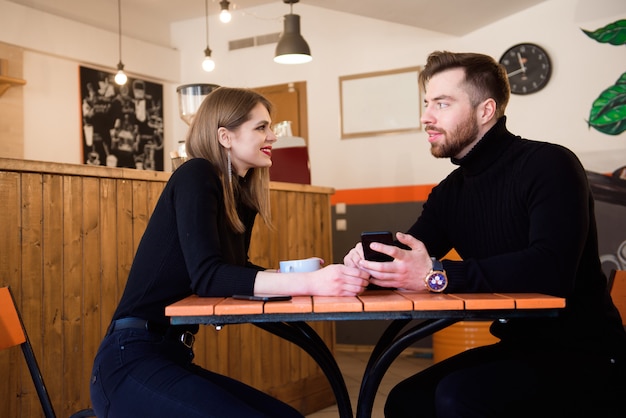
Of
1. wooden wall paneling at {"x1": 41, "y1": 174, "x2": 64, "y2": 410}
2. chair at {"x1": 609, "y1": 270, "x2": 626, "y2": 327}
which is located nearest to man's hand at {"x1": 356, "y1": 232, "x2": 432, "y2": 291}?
chair at {"x1": 609, "y1": 270, "x2": 626, "y2": 327}

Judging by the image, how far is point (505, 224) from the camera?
188 centimetres

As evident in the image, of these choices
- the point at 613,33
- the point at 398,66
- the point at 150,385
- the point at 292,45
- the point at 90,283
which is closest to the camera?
the point at 150,385

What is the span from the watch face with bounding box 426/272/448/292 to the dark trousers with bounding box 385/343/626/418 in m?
0.23

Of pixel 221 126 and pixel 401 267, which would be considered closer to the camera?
pixel 401 267

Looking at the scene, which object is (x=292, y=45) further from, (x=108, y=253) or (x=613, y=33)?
(x=108, y=253)

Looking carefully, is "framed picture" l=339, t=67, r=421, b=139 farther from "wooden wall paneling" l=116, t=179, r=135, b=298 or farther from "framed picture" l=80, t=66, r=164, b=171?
"wooden wall paneling" l=116, t=179, r=135, b=298

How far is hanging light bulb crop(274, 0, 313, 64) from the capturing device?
4.91m

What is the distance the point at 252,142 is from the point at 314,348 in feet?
2.29

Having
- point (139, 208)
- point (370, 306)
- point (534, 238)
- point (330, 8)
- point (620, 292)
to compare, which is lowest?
point (620, 292)

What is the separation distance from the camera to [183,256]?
1.71m

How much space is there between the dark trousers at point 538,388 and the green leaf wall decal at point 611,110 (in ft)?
11.5

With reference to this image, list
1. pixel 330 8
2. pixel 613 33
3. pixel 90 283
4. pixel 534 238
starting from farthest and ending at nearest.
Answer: pixel 330 8 → pixel 613 33 → pixel 90 283 → pixel 534 238

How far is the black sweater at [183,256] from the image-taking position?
1.61 m

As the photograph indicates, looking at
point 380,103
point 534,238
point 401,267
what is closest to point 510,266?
point 534,238
